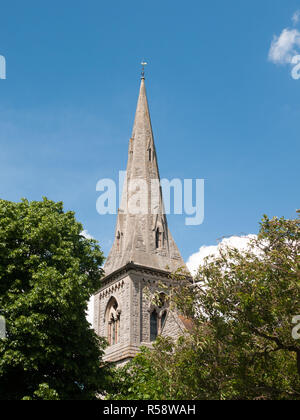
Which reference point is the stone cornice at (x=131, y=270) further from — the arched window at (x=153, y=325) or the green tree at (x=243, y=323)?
the green tree at (x=243, y=323)

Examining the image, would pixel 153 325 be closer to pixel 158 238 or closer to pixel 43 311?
pixel 158 238

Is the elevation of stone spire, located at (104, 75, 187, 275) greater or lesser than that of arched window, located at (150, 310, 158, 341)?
greater

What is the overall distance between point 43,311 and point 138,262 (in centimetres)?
1887

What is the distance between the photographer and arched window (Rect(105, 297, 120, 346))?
37.8m

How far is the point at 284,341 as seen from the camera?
13242 millimetres

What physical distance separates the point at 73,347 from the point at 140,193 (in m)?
23.9

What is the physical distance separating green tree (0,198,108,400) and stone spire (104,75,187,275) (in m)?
16.5

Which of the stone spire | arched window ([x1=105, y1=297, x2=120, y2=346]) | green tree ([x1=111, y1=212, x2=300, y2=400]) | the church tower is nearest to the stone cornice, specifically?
the church tower

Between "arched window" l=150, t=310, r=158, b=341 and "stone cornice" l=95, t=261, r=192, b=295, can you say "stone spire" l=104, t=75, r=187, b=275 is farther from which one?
"arched window" l=150, t=310, r=158, b=341

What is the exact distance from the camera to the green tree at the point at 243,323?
1282 cm

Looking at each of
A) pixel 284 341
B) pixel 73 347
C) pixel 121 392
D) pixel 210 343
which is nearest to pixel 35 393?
pixel 73 347

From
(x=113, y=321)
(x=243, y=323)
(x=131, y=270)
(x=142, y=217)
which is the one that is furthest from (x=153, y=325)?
(x=243, y=323)

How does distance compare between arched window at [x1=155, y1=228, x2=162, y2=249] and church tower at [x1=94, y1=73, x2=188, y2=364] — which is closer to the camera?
church tower at [x1=94, y1=73, x2=188, y2=364]

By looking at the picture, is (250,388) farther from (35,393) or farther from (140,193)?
(140,193)
